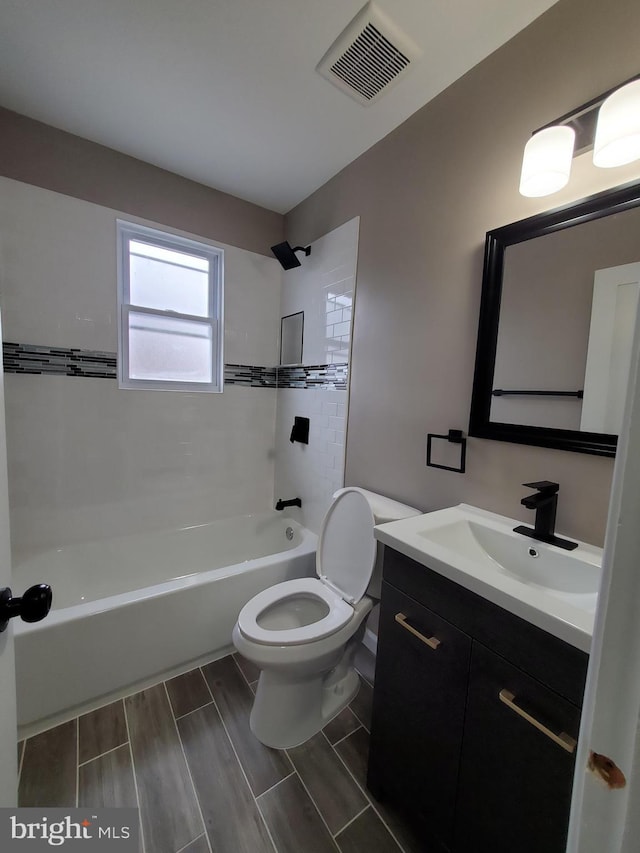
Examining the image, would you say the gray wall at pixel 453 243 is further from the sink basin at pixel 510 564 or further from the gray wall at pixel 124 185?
the gray wall at pixel 124 185

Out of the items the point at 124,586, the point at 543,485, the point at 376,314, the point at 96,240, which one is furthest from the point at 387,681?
the point at 96,240

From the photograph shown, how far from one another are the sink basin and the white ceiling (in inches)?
65.4

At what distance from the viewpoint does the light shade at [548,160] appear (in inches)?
38.8

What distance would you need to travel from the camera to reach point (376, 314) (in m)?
1.72

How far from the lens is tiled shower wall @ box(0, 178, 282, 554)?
1.74 meters

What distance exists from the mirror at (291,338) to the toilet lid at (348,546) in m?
1.09

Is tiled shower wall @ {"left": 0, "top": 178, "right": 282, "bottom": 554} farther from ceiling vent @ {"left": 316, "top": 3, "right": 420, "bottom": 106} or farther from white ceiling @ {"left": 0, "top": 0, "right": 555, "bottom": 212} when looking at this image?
ceiling vent @ {"left": 316, "top": 3, "right": 420, "bottom": 106}

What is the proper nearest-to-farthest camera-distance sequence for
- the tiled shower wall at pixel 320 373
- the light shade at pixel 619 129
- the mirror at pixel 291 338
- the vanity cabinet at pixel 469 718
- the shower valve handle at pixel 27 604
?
the shower valve handle at pixel 27 604
the vanity cabinet at pixel 469 718
the light shade at pixel 619 129
the tiled shower wall at pixel 320 373
the mirror at pixel 291 338

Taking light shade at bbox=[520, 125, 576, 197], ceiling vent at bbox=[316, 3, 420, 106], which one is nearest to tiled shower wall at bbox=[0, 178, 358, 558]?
ceiling vent at bbox=[316, 3, 420, 106]

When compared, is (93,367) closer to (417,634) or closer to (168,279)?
(168,279)

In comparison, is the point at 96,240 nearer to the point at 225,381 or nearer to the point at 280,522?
the point at 225,381

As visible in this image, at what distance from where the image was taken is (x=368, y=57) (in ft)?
4.15

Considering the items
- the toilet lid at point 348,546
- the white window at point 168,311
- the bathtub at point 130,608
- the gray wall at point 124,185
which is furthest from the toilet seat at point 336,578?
the gray wall at point 124,185

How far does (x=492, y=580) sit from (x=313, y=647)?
774 mm
